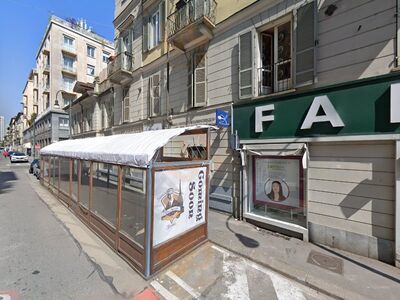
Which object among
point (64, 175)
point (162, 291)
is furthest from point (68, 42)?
point (162, 291)

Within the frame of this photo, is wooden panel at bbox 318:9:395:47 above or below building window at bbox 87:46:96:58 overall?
below

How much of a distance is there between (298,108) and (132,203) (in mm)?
4643

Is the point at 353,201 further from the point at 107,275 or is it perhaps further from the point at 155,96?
the point at 155,96

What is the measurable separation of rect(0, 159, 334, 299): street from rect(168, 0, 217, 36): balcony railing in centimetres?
750

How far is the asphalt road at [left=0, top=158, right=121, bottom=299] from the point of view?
350 cm

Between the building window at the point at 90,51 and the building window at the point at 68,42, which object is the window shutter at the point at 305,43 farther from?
the building window at the point at 90,51

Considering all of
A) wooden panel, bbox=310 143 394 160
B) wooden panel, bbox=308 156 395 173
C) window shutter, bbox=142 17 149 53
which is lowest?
wooden panel, bbox=308 156 395 173

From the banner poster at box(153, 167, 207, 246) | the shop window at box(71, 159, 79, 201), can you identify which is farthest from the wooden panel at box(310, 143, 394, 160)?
the shop window at box(71, 159, 79, 201)

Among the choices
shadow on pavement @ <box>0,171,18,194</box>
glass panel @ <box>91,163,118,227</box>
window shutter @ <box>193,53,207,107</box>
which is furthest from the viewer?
shadow on pavement @ <box>0,171,18,194</box>

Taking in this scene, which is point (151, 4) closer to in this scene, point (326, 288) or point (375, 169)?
point (375, 169)

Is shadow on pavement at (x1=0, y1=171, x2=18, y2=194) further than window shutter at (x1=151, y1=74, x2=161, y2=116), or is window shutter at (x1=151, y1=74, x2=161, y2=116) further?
shadow on pavement at (x1=0, y1=171, x2=18, y2=194)

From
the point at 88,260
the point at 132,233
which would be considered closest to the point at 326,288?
the point at 132,233

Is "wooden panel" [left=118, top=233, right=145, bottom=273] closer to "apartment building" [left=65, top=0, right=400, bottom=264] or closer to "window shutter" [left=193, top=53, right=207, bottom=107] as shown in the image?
"apartment building" [left=65, top=0, right=400, bottom=264]

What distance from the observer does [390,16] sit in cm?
429
